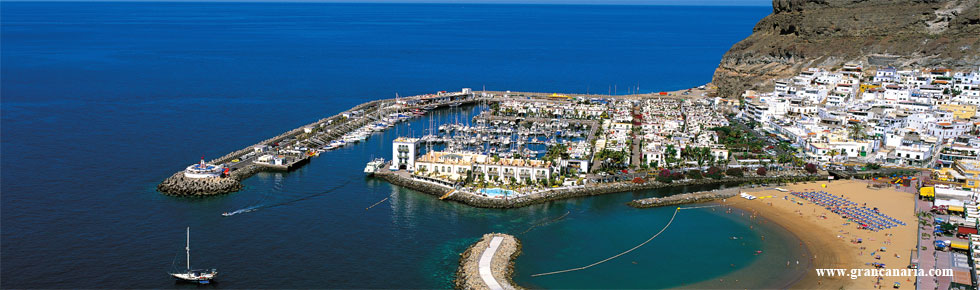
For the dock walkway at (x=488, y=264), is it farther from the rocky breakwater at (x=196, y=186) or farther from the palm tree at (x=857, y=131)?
the palm tree at (x=857, y=131)

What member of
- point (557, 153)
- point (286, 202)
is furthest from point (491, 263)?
point (557, 153)

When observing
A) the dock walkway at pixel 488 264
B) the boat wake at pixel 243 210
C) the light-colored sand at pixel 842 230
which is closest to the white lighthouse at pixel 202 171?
the boat wake at pixel 243 210

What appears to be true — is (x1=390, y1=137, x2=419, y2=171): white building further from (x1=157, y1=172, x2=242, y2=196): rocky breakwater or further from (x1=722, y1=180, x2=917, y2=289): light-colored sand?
(x1=722, y1=180, x2=917, y2=289): light-colored sand

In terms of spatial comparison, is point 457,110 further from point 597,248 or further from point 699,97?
point 597,248

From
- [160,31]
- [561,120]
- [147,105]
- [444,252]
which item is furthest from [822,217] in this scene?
[160,31]

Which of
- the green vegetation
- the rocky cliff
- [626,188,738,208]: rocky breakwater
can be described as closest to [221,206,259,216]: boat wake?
the green vegetation

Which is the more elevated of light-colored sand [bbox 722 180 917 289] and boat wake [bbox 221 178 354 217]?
boat wake [bbox 221 178 354 217]

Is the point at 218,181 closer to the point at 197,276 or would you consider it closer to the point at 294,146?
the point at 294,146
